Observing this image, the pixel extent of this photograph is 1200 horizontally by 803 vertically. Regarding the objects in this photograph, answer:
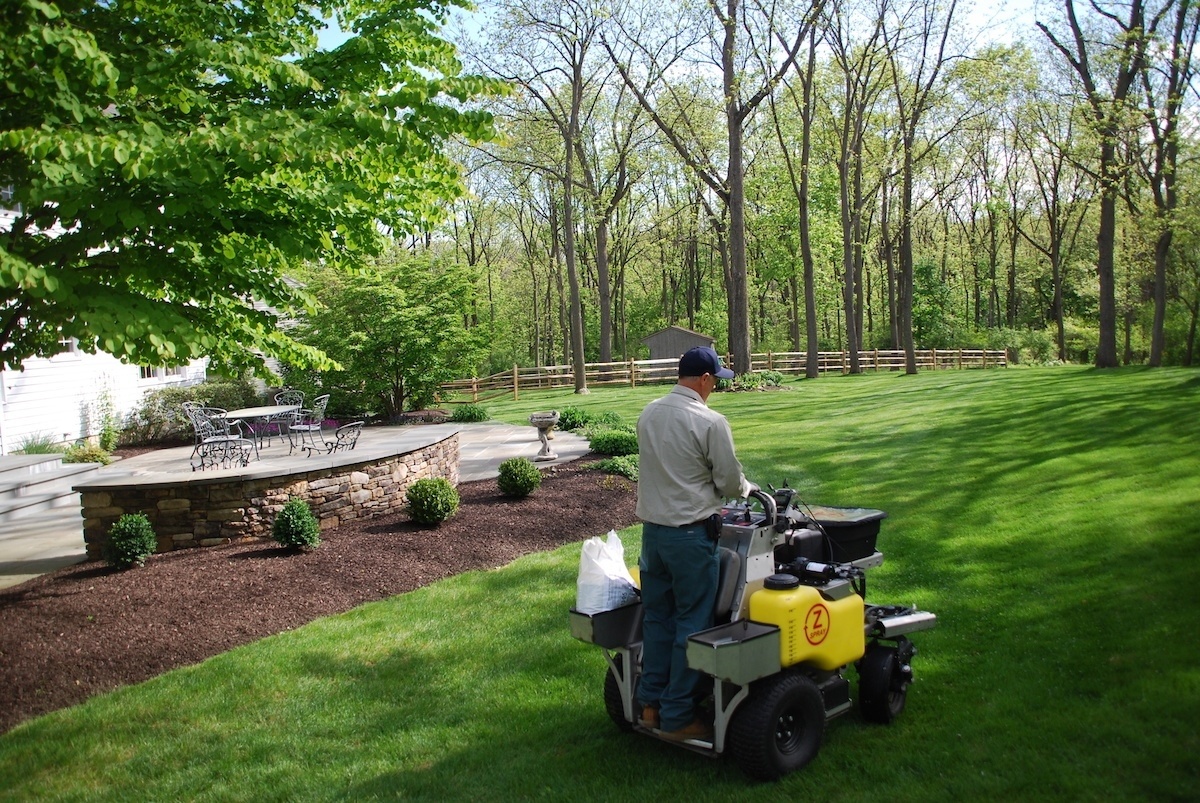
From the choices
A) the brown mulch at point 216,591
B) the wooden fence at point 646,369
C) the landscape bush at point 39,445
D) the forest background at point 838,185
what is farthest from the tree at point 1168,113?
the landscape bush at point 39,445

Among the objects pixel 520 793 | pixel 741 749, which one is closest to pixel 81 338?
pixel 520 793

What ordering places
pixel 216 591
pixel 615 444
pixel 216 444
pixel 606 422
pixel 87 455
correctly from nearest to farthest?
1. pixel 216 591
2. pixel 216 444
3. pixel 615 444
4. pixel 87 455
5. pixel 606 422

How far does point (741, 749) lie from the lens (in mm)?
3779

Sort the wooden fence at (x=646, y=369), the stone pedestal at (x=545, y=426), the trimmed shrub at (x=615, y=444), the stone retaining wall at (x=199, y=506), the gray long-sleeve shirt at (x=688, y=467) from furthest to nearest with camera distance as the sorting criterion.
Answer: the wooden fence at (x=646, y=369) → the stone pedestal at (x=545, y=426) → the trimmed shrub at (x=615, y=444) → the stone retaining wall at (x=199, y=506) → the gray long-sleeve shirt at (x=688, y=467)

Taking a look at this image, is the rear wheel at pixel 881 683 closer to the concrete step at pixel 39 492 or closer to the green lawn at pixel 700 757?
the green lawn at pixel 700 757

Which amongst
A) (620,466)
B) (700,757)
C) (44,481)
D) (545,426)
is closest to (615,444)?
(545,426)

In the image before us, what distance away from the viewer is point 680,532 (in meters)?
3.89

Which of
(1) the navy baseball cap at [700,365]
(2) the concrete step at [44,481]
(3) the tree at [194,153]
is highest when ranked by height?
(3) the tree at [194,153]

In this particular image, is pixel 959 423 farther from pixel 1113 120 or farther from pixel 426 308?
pixel 426 308

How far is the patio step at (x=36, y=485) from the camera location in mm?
11688

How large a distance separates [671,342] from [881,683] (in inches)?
1191

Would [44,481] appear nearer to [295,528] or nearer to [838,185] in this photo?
[295,528]

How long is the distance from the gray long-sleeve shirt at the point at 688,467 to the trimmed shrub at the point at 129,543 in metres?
6.00

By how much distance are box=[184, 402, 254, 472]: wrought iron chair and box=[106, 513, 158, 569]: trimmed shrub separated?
3.49 meters
